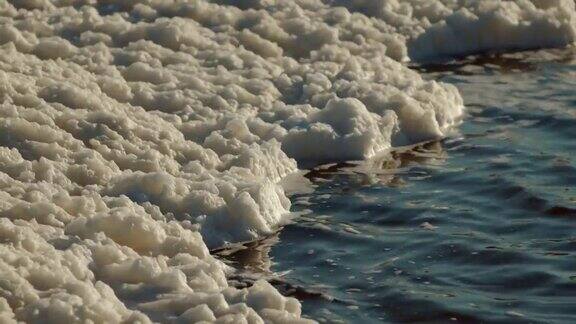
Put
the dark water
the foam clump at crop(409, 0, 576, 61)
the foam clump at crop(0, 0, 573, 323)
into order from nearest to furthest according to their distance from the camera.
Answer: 1. the foam clump at crop(0, 0, 573, 323)
2. the dark water
3. the foam clump at crop(409, 0, 576, 61)

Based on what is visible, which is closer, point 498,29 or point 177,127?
point 177,127

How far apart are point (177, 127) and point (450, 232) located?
1634 millimetres

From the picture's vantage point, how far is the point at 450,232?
19.5ft

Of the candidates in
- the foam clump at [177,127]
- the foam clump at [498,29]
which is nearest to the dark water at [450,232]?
the foam clump at [177,127]

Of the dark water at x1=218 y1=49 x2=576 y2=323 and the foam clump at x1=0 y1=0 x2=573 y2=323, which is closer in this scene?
the foam clump at x1=0 y1=0 x2=573 y2=323

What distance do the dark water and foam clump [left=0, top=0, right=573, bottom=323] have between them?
23cm

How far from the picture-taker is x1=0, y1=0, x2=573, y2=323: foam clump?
4.86 metres

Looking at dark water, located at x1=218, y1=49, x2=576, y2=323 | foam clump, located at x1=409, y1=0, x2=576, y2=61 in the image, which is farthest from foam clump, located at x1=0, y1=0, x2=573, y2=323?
dark water, located at x1=218, y1=49, x2=576, y2=323

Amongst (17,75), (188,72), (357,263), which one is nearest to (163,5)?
(188,72)

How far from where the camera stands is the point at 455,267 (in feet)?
18.2

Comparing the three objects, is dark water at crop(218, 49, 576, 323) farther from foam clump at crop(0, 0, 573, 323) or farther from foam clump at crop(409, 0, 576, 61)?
foam clump at crop(409, 0, 576, 61)

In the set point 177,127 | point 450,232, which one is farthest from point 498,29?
point 450,232

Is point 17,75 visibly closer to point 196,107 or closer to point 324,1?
point 196,107

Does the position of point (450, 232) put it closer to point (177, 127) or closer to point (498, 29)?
point (177, 127)
